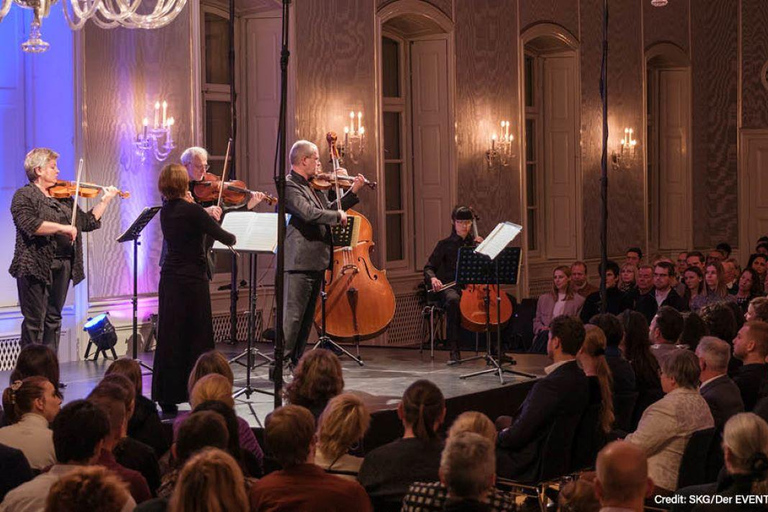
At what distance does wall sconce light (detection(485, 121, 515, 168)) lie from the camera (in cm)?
1226

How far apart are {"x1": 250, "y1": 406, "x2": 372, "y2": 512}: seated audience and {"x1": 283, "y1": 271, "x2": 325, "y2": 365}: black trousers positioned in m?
3.38

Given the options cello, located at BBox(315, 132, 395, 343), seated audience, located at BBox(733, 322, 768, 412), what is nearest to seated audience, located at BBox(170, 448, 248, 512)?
seated audience, located at BBox(733, 322, 768, 412)

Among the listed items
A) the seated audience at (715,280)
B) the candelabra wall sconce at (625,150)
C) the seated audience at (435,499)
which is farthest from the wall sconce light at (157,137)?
the candelabra wall sconce at (625,150)

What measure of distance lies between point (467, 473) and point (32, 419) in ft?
5.95

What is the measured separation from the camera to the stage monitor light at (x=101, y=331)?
8.09 meters

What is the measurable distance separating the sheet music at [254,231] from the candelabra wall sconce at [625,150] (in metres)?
8.74

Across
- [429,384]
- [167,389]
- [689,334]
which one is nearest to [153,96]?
[167,389]

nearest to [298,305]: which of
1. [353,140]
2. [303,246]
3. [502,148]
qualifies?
[303,246]

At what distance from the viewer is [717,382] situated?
500cm

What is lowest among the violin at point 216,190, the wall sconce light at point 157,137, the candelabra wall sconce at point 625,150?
the violin at point 216,190

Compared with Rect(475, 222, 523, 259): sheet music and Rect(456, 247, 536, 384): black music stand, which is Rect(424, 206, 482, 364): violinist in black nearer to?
Rect(456, 247, 536, 384): black music stand

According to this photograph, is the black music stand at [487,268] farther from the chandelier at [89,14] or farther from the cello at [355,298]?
the chandelier at [89,14]

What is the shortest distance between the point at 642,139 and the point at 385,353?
7665 mm

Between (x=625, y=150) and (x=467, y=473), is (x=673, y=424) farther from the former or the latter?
(x=625, y=150)
